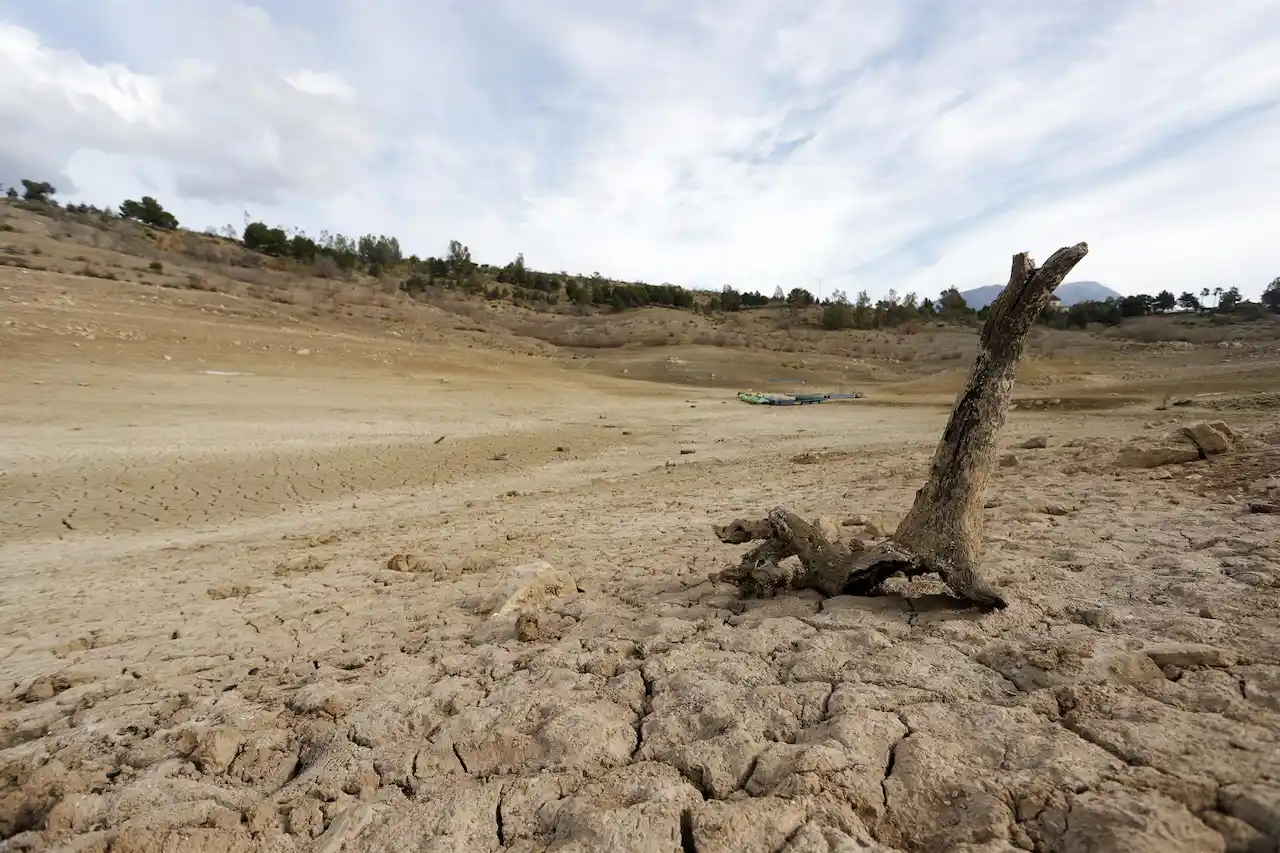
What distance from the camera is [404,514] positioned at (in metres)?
6.93

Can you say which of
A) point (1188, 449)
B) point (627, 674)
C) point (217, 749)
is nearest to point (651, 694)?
point (627, 674)

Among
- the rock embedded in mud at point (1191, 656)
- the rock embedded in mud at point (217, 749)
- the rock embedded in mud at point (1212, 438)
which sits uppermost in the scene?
the rock embedded in mud at point (1212, 438)

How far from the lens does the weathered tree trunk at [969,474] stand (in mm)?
2684

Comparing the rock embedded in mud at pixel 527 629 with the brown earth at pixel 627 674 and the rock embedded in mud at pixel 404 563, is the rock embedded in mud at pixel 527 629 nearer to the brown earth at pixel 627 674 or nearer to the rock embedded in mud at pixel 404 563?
the brown earth at pixel 627 674

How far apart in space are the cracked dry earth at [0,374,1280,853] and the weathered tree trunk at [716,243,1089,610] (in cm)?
15

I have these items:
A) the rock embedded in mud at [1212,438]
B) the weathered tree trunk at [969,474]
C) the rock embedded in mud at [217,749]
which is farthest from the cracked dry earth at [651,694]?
the rock embedded in mud at [1212,438]

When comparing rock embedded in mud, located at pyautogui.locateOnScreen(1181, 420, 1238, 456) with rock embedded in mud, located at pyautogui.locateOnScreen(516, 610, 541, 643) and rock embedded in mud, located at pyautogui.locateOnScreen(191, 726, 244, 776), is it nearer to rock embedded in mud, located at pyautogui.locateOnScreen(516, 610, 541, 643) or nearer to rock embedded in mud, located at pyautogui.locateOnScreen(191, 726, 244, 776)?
rock embedded in mud, located at pyautogui.locateOnScreen(516, 610, 541, 643)

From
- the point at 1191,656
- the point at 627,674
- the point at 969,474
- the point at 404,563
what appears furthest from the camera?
the point at 404,563

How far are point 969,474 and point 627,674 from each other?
5.62ft

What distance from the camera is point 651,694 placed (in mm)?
2297

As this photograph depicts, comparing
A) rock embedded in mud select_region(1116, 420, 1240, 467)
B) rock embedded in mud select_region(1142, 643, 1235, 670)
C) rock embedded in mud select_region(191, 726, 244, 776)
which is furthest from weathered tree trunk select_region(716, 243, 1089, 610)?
rock embedded in mud select_region(1116, 420, 1240, 467)

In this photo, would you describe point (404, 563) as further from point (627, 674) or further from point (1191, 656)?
point (1191, 656)

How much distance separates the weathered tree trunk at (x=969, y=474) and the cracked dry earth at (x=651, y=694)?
0.15m

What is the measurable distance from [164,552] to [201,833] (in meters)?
4.85
